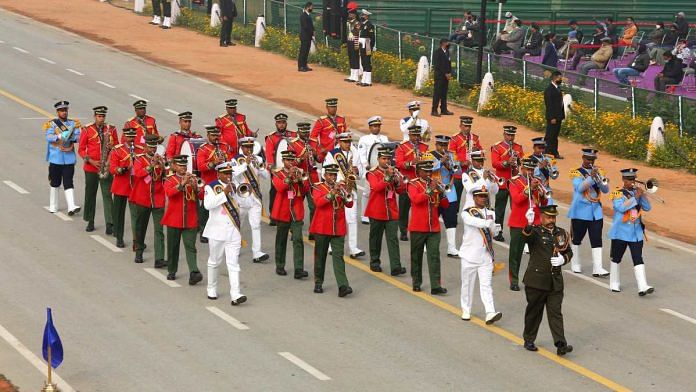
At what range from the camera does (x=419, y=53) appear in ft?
132

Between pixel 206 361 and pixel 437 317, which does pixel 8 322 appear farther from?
pixel 437 317

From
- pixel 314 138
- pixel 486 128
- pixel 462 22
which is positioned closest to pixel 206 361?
pixel 314 138

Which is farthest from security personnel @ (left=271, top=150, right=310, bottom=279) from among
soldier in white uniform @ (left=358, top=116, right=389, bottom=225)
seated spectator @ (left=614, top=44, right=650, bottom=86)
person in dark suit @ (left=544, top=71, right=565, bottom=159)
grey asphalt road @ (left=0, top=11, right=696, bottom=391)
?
seated spectator @ (left=614, top=44, right=650, bottom=86)

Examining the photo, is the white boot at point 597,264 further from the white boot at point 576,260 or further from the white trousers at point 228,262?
the white trousers at point 228,262

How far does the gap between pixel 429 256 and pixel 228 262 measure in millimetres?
2996

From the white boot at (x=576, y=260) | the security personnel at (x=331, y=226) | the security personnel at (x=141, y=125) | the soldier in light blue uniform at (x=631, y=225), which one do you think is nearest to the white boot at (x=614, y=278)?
the soldier in light blue uniform at (x=631, y=225)

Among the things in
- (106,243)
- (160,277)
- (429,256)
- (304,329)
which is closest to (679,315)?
(429,256)

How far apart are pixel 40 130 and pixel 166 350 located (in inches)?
590

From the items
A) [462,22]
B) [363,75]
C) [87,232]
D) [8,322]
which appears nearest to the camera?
[8,322]

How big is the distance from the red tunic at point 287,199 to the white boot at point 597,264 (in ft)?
15.3

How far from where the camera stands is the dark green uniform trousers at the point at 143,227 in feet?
72.2

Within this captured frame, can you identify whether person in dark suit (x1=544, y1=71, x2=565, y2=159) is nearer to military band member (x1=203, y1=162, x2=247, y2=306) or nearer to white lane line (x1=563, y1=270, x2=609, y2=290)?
white lane line (x1=563, y1=270, x2=609, y2=290)

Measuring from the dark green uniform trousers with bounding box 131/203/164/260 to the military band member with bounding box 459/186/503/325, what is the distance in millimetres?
5124

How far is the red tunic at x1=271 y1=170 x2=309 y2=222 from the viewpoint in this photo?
21.6 m
